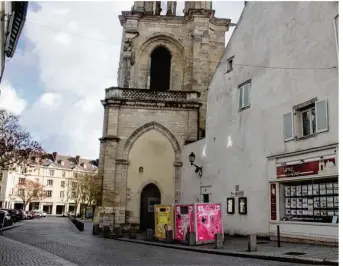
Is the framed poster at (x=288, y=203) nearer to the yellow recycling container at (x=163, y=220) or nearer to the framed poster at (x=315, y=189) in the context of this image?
the framed poster at (x=315, y=189)

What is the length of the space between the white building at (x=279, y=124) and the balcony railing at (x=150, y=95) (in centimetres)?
385

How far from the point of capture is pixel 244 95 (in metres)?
19.8

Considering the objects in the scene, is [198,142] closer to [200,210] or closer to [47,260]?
[200,210]

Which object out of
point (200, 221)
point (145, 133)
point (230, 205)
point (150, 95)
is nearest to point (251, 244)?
point (200, 221)

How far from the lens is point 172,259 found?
11062 mm

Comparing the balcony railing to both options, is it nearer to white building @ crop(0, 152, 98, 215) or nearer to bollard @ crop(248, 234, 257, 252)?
bollard @ crop(248, 234, 257, 252)

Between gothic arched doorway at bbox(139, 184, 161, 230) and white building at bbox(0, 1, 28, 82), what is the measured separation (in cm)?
1133

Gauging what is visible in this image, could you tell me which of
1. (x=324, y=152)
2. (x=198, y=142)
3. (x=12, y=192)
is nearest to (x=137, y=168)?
(x=198, y=142)

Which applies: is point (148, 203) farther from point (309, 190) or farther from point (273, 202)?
point (309, 190)

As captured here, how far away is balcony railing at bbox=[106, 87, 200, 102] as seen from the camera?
2589cm

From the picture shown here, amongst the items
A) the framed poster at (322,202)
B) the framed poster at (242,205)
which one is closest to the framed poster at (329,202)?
the framed poster at (322,202)

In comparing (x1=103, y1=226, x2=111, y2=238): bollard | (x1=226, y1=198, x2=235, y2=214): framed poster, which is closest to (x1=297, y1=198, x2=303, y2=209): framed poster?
(x1=226, y1=198, x2=235, y2=214): framed poster

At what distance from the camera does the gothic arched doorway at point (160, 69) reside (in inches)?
1209

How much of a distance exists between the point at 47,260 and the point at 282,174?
9821mm
